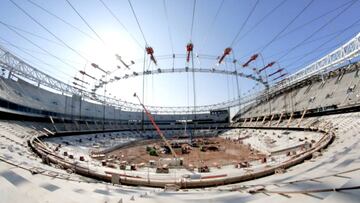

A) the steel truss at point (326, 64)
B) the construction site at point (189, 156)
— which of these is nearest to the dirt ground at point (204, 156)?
the construction site at point (189, 156)

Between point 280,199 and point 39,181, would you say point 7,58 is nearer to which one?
point 39,181

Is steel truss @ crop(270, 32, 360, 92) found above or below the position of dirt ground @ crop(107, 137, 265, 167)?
above

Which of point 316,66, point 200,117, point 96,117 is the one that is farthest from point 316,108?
point 96,117

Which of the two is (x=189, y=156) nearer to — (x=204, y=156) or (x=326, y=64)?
(x=204, y=156)

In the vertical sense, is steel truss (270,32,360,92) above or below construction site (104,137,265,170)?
above

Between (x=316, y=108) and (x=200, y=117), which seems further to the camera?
(x=200, y=117)

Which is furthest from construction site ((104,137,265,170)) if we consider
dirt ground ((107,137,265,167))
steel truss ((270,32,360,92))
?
steel truss ((270,32,360,92))

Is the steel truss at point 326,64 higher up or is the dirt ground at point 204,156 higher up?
the steel truss at point 326,64

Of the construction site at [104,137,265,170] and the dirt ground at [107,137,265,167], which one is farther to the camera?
the dirt ground at [107,137,265,167]

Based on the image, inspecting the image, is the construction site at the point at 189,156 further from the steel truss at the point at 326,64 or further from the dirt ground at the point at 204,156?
the steel truss at the point at 326,64

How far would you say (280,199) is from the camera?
580 cm

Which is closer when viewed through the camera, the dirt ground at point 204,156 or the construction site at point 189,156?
the construction site at point 189,156

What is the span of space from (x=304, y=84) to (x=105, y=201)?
59212 mm

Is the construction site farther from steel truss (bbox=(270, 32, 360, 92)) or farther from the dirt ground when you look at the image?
steel truss (bbox=(270, 32, 360, 92))
